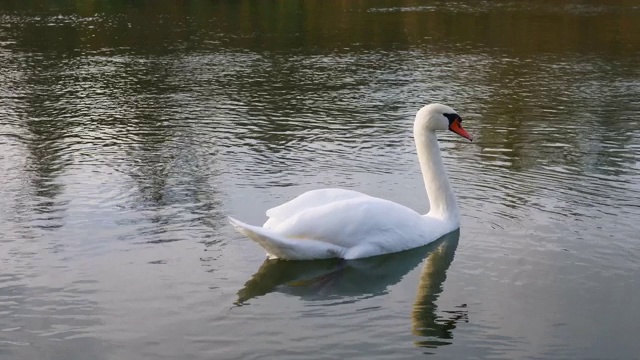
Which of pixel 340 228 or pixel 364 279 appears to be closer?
pixel 364 279

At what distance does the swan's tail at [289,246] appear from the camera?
7.46 metres

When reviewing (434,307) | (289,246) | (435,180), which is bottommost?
(434,307)

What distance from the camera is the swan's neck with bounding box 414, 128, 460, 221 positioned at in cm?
879

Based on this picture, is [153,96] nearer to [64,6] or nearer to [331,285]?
[331,285]

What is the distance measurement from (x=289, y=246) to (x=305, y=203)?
1.90 ft

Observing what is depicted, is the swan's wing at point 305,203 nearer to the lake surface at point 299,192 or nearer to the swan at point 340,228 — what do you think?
the swan at point 340,228

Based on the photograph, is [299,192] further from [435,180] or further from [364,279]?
[364,279]

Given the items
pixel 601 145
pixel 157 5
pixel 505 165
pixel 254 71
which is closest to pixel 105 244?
pixel 505 165

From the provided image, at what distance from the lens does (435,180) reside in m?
8.92

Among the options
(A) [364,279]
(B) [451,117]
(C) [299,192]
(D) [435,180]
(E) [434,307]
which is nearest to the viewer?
(E) [434,307]

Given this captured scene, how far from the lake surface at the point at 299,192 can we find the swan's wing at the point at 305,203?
0.40m

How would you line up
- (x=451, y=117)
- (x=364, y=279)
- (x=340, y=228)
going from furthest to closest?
(x=451, y=117)
(x=340, y=228)
(x=364, y=279)

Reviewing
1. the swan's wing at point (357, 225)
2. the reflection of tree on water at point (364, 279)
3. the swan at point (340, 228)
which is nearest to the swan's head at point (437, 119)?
the swan at point (340, 228)

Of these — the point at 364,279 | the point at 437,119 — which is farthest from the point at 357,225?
the point at 437,119
